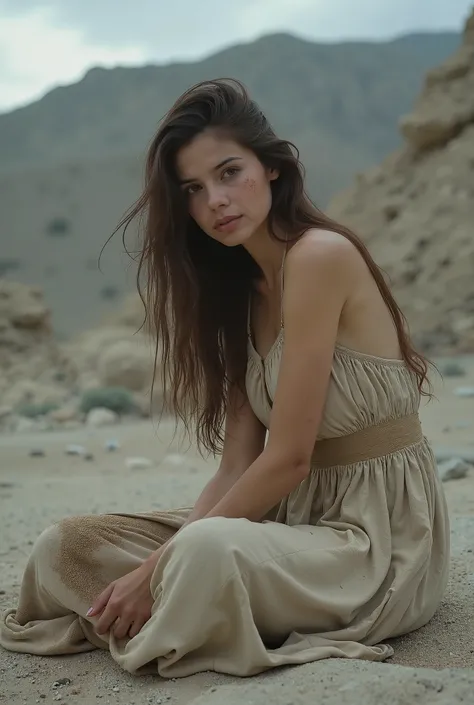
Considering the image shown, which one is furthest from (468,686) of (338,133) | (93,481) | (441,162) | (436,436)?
(338,133)

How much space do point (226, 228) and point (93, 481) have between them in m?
4.12

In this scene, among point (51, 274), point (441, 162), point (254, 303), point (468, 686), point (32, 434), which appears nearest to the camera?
point (468, 686)

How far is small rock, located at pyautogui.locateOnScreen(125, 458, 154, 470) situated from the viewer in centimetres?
724

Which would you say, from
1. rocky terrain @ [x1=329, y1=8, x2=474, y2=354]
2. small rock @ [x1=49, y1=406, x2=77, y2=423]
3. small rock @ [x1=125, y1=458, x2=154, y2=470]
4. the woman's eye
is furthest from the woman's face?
rocky terrain @ [x1=329, y1=8, x2=474, y2=354]

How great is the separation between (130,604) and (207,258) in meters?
1.07

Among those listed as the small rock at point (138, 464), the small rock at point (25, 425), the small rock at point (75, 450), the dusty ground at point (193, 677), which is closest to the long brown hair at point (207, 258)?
the dusty ground at point (193, 677)

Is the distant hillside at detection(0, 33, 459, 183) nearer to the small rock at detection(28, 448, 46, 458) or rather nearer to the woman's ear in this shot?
the small rock at detection(28, 448, 46, 458)

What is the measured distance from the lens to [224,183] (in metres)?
2.61

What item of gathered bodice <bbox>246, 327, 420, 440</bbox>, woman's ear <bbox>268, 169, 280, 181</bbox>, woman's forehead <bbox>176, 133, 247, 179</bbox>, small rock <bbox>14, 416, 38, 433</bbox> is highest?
woman's forehead <bbox>176, 133, 247, 179</bbox>

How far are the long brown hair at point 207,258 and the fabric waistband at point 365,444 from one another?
0.19 meters

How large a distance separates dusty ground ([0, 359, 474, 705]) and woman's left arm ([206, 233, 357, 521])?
465mm

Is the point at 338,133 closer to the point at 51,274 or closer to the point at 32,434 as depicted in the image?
the point at 51,274

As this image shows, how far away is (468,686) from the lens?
197cm

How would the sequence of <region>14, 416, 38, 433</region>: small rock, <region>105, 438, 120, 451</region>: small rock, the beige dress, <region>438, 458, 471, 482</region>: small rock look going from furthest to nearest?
<region>14, 416, 38, 433</region>: small rock < <region>105, 438, 120, 451</region>: small rock < <region>438, 458, 471, 482</region>: small rock < the beige dress
